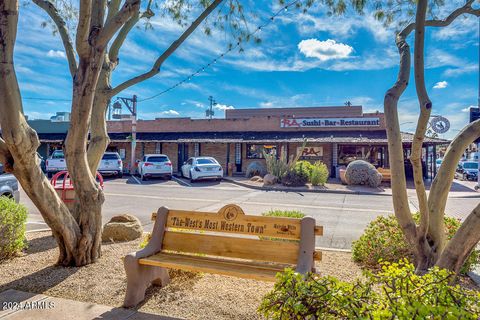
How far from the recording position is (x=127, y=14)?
439cm

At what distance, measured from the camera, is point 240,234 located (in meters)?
3.96

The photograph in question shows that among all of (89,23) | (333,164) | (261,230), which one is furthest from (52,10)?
(333,164)

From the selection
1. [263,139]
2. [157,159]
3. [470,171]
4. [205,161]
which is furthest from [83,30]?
[470,171]

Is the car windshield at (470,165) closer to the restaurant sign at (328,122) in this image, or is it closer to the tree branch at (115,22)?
the restaurant sign at (328,122)

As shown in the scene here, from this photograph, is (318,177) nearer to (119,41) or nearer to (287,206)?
(287,206)

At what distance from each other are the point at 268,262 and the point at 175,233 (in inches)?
46.6

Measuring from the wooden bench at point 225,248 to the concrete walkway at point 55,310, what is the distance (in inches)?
9.3

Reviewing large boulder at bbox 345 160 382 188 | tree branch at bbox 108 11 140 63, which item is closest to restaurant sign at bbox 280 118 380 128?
large boulder at bbox 345 160 382 188

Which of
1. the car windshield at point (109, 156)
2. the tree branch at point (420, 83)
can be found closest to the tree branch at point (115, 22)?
the tree branch at point (420, 83)

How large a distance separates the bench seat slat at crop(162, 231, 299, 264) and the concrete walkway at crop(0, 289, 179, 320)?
87cm

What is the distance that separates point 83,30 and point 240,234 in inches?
128

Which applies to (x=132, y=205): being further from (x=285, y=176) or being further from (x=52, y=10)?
(x=285, y=176)

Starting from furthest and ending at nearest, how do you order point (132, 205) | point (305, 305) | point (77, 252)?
point (132, 205) → point (77, 252) → point (305, 305)

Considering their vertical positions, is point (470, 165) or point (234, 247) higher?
point (470, 165)
